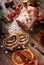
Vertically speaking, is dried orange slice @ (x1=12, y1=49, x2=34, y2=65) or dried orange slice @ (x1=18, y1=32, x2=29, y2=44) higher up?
dried orange slice @ (x1=18, y1=32, x2=29, y2=44)

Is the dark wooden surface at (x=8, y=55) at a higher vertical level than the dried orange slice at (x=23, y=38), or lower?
lower

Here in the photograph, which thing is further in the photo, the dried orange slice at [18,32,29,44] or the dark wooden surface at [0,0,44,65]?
the dried orange slice at [18,32,29,44]

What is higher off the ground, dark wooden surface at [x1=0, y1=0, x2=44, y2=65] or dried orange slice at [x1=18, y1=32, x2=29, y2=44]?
dried orange slice at [x1=18, y1=32, x2=29, y2=44]

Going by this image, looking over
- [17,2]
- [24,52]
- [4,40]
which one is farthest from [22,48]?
[17,2]

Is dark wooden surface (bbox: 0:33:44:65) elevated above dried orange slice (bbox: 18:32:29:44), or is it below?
below

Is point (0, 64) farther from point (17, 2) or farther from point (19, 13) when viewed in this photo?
point (17, 2)

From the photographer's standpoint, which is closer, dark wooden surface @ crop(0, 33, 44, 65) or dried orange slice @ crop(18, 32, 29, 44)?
dark wooden surface @ crop(0, 33, 44, 65)

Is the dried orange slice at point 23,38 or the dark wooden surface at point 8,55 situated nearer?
the dark wooden surface at point 8,55

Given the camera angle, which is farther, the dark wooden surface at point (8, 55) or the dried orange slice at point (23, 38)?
the dried orange slice at point (23, 38)

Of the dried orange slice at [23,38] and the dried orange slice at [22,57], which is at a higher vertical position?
the dried orange slice at [23,38]

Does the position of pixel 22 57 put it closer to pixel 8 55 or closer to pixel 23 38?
pixel 8 55

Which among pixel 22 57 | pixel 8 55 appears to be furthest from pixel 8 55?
pixel 22 57
